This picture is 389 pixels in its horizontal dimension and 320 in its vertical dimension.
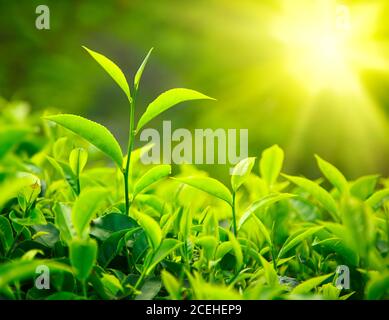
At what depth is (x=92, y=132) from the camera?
1.10 m

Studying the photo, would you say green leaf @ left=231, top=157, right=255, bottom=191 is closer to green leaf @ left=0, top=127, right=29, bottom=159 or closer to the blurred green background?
green leaf @ left=0, top=127, right=29, bottom=159

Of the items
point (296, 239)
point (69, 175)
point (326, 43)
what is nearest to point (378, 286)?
point (296, 239)

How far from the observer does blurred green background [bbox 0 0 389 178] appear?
5078 mm

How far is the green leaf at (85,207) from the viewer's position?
95cm

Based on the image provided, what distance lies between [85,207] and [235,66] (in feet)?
16.0

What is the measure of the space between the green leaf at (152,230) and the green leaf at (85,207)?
0.28 feet

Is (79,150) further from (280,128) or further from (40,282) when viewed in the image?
(280,128)

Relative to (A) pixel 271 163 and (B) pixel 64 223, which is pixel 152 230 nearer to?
(B) pixel 64 223

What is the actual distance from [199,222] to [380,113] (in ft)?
14.3

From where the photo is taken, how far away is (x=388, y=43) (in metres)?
5.01

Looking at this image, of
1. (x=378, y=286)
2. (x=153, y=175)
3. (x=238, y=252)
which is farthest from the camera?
(x=153, y=175)

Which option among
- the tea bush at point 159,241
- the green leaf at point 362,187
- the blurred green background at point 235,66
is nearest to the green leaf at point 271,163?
the tea bush at point 159,241

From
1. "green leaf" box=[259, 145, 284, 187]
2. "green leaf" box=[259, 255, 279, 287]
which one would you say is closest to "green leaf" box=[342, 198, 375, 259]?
"green leaf" box=[259, 255, 279, 287]

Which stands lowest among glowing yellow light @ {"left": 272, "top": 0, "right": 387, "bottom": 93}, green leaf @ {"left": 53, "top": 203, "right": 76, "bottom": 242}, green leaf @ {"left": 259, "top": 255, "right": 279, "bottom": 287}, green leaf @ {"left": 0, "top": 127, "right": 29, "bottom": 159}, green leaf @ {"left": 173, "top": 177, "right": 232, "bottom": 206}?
green leaf @ {"left": 259, "top": 255, "right": 279, "bottom": 287}
